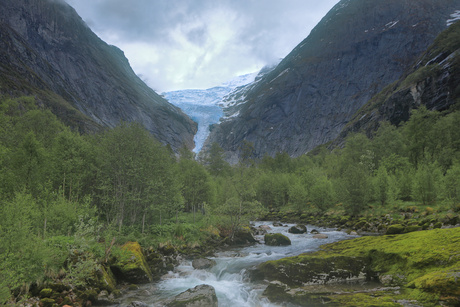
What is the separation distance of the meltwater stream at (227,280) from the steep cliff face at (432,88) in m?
86.2

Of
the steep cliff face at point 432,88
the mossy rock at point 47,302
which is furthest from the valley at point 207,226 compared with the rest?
the steep cliff face at point 432,88

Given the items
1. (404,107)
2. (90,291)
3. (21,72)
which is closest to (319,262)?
(90,291)

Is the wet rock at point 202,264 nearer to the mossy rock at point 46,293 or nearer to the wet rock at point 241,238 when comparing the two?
the wet rock at point 241,238

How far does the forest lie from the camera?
14.0 meters

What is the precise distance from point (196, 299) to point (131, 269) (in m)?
7.03

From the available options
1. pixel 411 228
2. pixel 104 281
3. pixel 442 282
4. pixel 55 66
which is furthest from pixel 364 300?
pixel 55 66

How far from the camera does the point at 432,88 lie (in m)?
92.2

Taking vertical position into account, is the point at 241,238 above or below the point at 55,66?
below

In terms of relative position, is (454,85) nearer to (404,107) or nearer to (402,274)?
(404,107)

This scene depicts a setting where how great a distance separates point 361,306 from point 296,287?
453 centimetres

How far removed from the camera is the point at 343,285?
14.7 metres

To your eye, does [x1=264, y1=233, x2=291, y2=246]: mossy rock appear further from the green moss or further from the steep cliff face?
the steep cliff face

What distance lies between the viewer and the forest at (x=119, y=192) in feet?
46.0

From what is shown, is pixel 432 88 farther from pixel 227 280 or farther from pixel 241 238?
pixel 227 280
